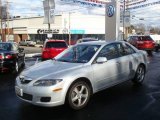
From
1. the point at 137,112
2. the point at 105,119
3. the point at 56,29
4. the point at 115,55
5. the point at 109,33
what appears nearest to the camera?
the point at 105,119

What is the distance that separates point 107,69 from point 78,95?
1.30 metres

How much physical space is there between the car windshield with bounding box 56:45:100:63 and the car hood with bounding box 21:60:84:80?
0.36 metres

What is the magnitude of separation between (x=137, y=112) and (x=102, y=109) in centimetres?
77

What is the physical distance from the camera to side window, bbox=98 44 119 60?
7710 millimetres

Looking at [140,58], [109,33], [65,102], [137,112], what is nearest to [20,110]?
[65,102]

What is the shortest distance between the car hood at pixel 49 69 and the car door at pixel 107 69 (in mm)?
527

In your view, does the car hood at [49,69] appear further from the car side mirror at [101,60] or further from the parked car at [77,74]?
the car side mirror at [101,60]

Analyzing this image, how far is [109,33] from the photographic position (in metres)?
25.7

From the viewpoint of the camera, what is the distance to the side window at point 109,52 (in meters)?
7.71

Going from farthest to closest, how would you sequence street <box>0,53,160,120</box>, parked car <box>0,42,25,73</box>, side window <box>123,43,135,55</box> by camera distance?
1. parked car <box>0,42,25,73</box>
2. side window <box>123,43,135,55</box>
3. street <box>0,53,160,120</box>

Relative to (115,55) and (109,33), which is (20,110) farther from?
(109,33)

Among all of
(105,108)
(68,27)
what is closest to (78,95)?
(105,108)

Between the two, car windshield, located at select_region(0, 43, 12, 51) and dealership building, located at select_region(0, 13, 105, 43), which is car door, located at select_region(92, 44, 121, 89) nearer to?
car windshield, located at select_region(0, 43, 12, 51)

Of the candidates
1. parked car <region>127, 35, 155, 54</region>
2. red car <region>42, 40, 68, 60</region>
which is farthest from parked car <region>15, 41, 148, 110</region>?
parked car <region>127, 35, 155, 54</region>
